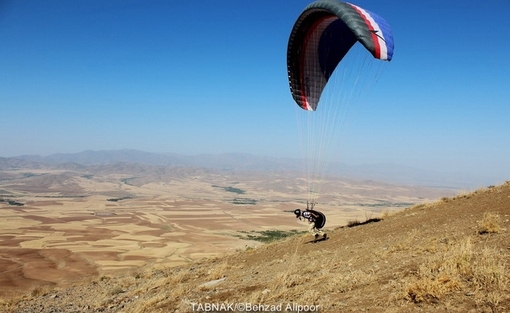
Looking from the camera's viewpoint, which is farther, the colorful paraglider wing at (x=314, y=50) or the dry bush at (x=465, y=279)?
the colorful paraglider wing at (x=314, y=50)

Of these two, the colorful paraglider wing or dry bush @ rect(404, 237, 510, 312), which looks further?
the colorful paraglider wing

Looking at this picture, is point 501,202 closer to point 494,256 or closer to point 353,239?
point 353,239

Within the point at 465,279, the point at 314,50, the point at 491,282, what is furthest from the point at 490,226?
the point at 314,50

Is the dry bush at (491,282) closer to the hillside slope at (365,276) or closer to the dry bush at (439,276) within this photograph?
the hillside slope at (365,276)

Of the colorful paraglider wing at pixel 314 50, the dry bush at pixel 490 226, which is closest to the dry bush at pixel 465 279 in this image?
the dry bush at pixel 490 226

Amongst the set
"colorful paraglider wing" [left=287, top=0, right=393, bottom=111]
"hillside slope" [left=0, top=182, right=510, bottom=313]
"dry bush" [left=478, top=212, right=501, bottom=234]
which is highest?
"colorful paraglider wing" [left=287, top=0, right=393, bottom=111]

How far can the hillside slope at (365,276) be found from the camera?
19.4ft

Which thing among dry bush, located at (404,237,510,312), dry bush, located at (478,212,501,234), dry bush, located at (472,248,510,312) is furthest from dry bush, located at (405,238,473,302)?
dry bush, located at (478,212,501,234)

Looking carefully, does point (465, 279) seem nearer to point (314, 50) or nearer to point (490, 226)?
point (490, 226)

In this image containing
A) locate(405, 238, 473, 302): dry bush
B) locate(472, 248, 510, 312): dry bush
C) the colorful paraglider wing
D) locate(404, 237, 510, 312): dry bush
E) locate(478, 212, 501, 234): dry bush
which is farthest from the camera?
the colorful paraglider wing

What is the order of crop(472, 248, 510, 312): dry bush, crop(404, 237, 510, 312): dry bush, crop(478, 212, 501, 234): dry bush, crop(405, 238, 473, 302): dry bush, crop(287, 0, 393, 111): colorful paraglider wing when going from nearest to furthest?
1. crop(472, 248, 510, 312): dry bush
2. crop(404, 237, 510, 312): dry bush
3. crop(405, 238, 473, 302): dry bush
4. crop(478, 212, 501, 234): dry bush
5. crop(287, 0, 393, 111): colorful paraglider wing

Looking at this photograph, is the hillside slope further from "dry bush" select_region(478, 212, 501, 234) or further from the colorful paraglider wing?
the colorful paraglider wing

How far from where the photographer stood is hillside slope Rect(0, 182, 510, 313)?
233 inches

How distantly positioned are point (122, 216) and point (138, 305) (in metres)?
103
